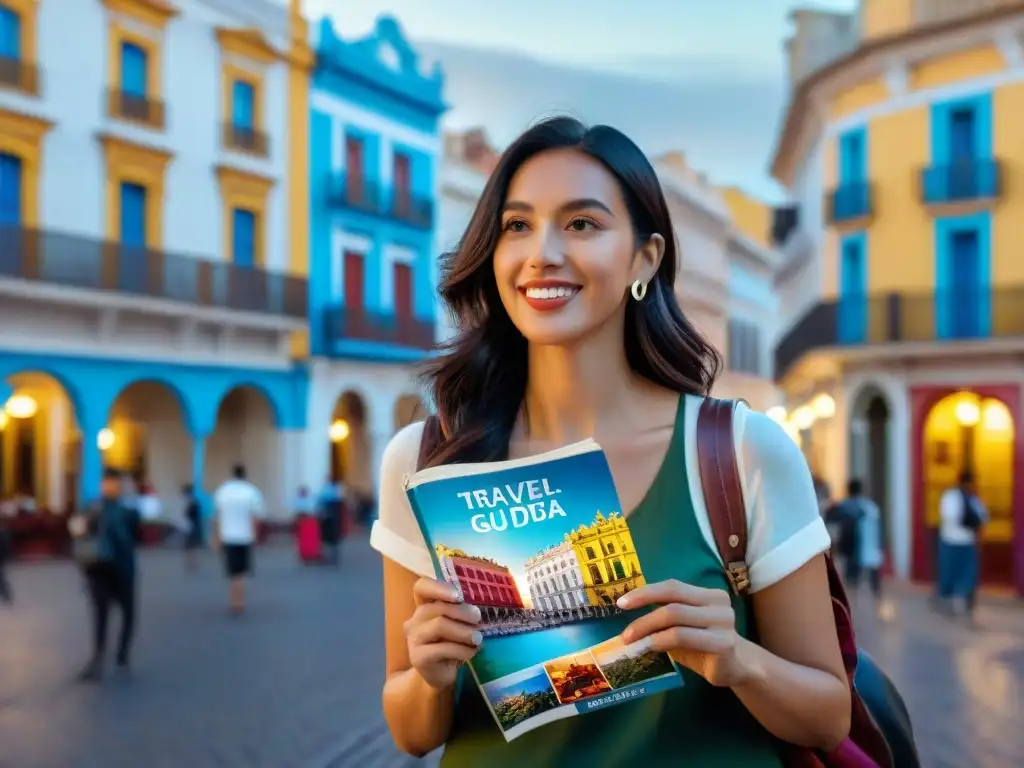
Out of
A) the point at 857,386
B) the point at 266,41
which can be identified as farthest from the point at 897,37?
the point at 266,41

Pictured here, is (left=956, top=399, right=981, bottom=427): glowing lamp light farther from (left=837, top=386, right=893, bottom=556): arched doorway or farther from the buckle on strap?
the buckle on strap

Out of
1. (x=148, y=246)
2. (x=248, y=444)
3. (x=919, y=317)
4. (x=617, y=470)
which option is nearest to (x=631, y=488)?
(x=617, y=470)

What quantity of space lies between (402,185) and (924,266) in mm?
14290

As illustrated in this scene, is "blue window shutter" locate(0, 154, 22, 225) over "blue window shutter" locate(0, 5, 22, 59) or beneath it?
beneath

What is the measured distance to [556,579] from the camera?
156 cm

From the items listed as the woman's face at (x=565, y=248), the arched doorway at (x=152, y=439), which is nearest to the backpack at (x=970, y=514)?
the woman's face at (x=565, y=248)

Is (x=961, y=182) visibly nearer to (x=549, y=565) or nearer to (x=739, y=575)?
(x=739, y=575)

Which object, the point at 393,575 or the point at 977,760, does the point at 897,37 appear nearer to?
the point at 977,760

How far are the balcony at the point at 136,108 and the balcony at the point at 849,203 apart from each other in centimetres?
1322

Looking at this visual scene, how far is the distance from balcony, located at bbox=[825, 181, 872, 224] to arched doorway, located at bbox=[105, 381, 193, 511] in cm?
1421

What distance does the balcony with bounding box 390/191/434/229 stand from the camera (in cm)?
2675

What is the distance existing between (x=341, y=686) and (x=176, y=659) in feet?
6.90

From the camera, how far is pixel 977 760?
254 inches

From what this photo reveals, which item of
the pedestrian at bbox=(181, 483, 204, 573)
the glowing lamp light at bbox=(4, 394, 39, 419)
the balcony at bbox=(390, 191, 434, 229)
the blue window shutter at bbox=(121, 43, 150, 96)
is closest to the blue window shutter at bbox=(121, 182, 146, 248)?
the blue window shutter at bbox=(121, 43, 150, 96)
